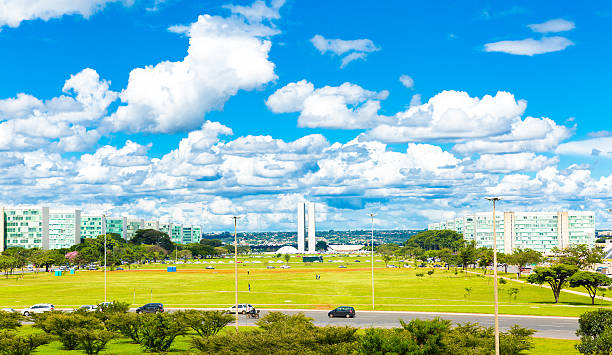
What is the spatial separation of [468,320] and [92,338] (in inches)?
1560

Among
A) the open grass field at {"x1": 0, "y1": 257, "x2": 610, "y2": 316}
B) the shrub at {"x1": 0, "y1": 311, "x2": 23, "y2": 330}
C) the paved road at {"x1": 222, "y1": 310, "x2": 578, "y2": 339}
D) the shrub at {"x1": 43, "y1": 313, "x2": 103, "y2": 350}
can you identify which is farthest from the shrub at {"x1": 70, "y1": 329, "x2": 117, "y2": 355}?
the open grass field at {"x1": 0, "y1": 257, "x2": 610, "y2": 316}

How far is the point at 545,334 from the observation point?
56.4m

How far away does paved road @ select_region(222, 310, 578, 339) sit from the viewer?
5907cm

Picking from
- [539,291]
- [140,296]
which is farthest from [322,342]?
[539,291]

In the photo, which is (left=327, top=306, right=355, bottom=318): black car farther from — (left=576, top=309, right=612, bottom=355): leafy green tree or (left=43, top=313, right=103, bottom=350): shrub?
(left=576, top=309, right=612, bottom=355): leafy green tree

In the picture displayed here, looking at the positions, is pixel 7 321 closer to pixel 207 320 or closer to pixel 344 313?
pixel 207 320

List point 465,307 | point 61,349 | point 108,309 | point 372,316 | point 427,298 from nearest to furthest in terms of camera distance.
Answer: point 61,349, point 108,309, point 372,316, point 465,307, point 427,298

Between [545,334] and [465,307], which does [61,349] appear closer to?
[545,334]

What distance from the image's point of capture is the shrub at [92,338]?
47562 millimetres

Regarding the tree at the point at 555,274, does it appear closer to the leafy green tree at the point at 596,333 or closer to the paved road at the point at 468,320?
the paved road at the point at 468,320

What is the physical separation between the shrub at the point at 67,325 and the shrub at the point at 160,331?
16.1ft

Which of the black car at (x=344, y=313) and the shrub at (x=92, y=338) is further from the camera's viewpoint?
the black car at (x=344, y=313)

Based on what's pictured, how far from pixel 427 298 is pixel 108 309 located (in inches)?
2073

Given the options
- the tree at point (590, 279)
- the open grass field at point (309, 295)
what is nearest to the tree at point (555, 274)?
the tree at point (590, 279)
